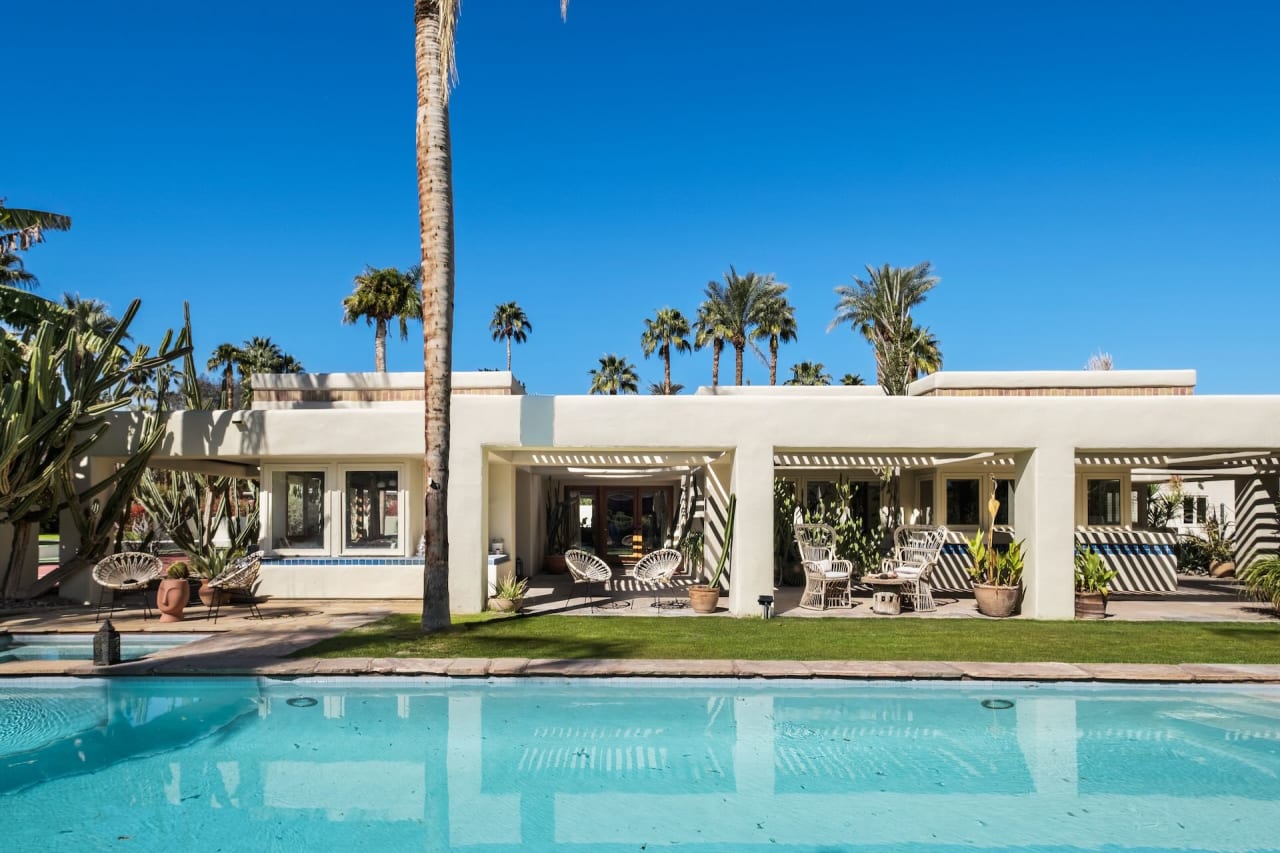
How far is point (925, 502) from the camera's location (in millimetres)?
22141

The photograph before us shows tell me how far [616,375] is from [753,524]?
159 ft

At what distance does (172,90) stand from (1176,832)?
21.8 meters

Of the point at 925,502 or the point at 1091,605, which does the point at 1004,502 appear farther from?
the point at 1091,605

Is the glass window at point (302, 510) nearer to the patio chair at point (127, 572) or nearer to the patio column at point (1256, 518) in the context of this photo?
the patio chair at point (127, 572)

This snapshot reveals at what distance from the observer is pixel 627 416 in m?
14.4

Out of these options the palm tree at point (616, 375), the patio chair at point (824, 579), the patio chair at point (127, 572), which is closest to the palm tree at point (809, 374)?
the palm tree at point (616, 375)

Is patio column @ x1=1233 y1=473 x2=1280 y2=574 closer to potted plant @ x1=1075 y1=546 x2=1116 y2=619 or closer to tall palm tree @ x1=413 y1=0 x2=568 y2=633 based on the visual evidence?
potted plant @ x1=1075 y1=546 x2=1116 y2=619

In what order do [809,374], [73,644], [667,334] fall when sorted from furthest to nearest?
[667,334]
[809,374]
[73,644]

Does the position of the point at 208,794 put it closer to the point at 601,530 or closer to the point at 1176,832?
the point at 1176,832

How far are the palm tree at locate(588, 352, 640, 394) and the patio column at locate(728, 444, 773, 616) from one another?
4790cm

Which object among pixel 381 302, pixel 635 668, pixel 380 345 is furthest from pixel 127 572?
pixel 380 345

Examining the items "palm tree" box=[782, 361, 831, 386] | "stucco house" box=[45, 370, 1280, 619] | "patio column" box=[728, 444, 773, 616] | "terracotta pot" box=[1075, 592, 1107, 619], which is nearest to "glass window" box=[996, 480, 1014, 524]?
"stucco house" box=[45, 370, 1280, 619]

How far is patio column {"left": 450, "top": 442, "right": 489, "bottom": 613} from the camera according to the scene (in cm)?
1429

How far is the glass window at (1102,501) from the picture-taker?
20.6 metres
